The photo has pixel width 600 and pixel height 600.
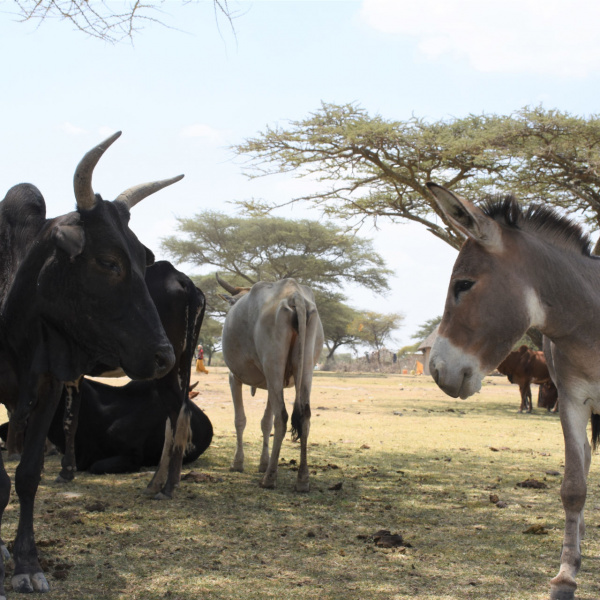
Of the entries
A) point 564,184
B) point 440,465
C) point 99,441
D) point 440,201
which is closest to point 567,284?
point 440,201

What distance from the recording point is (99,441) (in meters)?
6.79

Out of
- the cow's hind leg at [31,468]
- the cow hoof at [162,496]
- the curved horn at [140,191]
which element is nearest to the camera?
the cow's hind leg at [31,468]

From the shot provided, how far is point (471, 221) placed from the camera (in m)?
3.68

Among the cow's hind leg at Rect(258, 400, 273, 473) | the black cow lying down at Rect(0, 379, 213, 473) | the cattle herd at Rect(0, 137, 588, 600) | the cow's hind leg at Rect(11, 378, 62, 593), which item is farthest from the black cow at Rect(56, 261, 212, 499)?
the cow's hind leg at Rect(11, 378, 62, 593)

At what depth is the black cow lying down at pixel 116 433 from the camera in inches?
263

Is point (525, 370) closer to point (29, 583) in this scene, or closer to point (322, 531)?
point (322, 531)

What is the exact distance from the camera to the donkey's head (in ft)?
11.8

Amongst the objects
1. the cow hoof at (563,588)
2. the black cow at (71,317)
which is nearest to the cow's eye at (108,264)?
the black cow at (71,317)

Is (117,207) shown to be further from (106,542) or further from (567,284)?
(567,284)

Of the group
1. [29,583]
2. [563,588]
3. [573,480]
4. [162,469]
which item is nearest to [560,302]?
[573,480]

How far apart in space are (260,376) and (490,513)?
3095 mm

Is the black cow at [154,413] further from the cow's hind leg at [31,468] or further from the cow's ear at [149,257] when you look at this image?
the cow's hind leg at [31,468]

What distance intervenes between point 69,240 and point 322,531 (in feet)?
8.57

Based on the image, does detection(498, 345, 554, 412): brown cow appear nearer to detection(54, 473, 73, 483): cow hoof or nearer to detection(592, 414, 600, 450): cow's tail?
detection(592, 414, 600, 450): cow's tail
